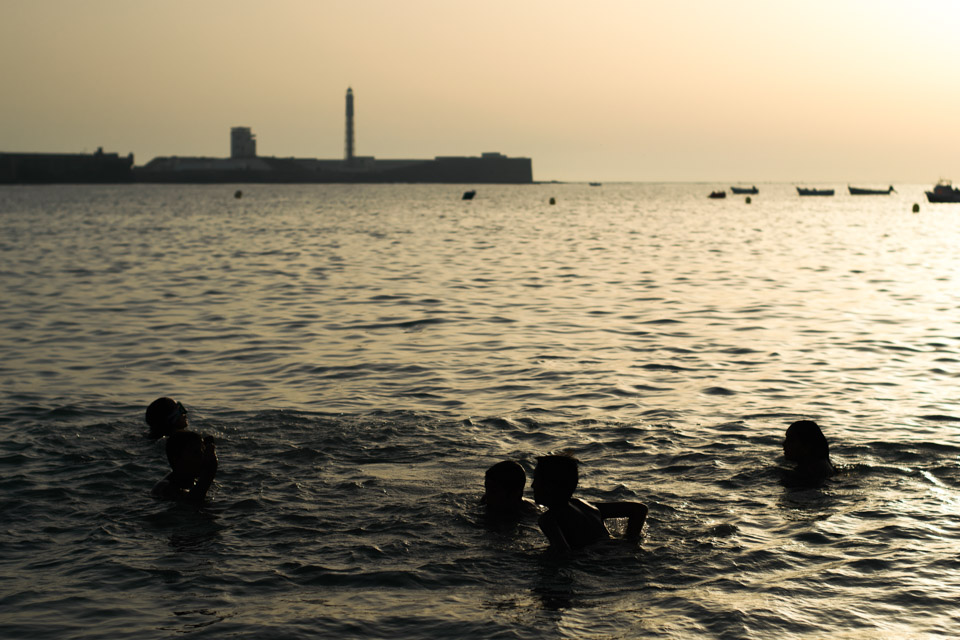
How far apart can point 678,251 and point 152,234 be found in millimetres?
30803

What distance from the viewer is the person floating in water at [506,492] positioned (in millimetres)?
8375

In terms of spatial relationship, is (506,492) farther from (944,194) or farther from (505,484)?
(944,194)

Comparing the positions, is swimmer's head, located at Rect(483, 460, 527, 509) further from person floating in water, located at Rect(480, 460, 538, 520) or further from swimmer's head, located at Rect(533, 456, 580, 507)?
swimmer's head, located at Rect(533, 456, 580, 507)

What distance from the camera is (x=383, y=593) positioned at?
6953 millimetres

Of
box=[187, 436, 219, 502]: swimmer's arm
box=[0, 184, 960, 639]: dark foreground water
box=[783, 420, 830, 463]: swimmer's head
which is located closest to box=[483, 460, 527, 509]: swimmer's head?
box=[0, 184, 960, 639]: dark foreground water

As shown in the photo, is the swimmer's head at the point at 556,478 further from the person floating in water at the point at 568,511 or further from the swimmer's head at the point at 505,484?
the swimmer's head at the point at 505,484

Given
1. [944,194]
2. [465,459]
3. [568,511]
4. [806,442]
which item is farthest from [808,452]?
[944,194]

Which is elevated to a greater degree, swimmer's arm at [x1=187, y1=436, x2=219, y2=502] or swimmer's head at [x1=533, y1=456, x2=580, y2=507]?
swimmer's head at [x1=533, y1=456, x2=580, y2=507]

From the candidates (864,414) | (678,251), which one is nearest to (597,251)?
(678,251)

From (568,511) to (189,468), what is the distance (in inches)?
148

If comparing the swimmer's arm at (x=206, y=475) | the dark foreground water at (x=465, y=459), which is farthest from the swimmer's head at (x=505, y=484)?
the swimmer's arm at (x=206, y=475)

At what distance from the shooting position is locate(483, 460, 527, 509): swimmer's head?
8.38 metres

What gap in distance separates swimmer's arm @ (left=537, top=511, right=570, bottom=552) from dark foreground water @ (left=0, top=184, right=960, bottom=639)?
0.11 meters

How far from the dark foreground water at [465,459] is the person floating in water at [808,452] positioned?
0.77 feet
